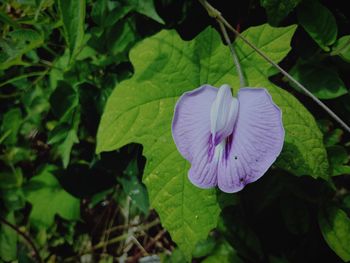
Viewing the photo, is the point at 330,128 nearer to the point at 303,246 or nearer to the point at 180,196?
the point at 303,246

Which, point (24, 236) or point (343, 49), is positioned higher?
point (343, 49)

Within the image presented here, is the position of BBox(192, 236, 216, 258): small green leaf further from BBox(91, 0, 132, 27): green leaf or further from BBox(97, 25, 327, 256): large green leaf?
BBox(91, 0, 132, 27): green leaf

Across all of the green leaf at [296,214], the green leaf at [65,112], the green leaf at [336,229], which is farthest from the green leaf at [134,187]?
the green leaf at [336,229]

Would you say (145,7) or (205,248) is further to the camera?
(205,248)

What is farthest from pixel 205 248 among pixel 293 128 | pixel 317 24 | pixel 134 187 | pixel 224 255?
pixel 317 24

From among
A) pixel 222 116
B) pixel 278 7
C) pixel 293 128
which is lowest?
pixel 293 128

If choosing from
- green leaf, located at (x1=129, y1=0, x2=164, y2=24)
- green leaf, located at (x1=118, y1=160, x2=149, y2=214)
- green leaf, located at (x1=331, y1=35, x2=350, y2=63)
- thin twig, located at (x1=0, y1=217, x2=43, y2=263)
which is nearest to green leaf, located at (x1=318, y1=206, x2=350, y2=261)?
green leaf, located at (x1=331, y1=35, x2=350, y2=63)

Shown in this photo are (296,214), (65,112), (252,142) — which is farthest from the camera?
(65,112)

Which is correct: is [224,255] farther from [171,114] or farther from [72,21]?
[72,21]

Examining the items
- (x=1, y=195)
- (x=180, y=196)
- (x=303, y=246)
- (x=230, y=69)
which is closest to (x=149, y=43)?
(x=230, y=69)
